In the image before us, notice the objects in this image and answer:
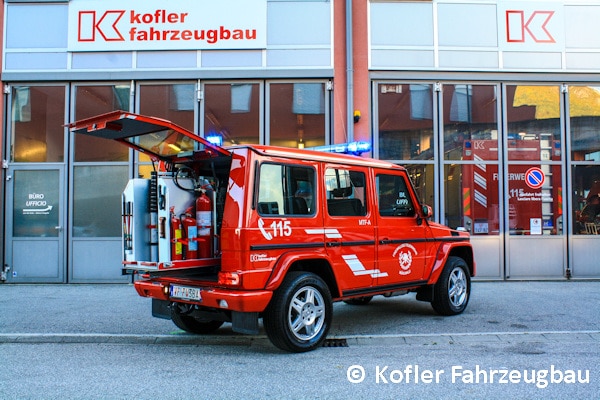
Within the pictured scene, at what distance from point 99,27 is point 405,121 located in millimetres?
6741

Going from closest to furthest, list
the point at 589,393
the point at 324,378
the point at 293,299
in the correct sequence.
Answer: the point at 589,393 < the point at 324,378 < the point at 293,299

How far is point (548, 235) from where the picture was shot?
1108 centimetres

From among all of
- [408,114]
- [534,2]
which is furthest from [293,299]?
[534,2]

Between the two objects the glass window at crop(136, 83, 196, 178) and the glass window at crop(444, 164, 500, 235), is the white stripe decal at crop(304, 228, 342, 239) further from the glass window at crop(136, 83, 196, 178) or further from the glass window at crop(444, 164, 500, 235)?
the glass window at crop(136, 83, 196, 178)

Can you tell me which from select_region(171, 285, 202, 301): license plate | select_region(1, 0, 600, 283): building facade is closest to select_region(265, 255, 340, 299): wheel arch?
select_region(171, 285, 202, 301): license plate

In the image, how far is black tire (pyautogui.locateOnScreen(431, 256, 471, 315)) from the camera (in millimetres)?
7203

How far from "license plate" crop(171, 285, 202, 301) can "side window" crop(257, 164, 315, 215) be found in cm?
106

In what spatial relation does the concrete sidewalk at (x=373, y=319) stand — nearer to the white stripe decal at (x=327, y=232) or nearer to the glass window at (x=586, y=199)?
the white stripe decal at (x=327, y=232)

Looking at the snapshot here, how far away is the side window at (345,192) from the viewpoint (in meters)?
5.94

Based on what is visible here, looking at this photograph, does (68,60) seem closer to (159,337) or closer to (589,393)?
(159,337)

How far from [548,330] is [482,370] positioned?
2.13 metres

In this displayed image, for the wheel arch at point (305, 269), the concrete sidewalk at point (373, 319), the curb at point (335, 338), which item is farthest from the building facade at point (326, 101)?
the wheel arch at point (305, 269)

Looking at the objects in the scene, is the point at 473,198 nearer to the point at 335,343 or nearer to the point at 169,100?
the point at 335,343

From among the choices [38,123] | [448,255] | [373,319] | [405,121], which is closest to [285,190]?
[373,319]
